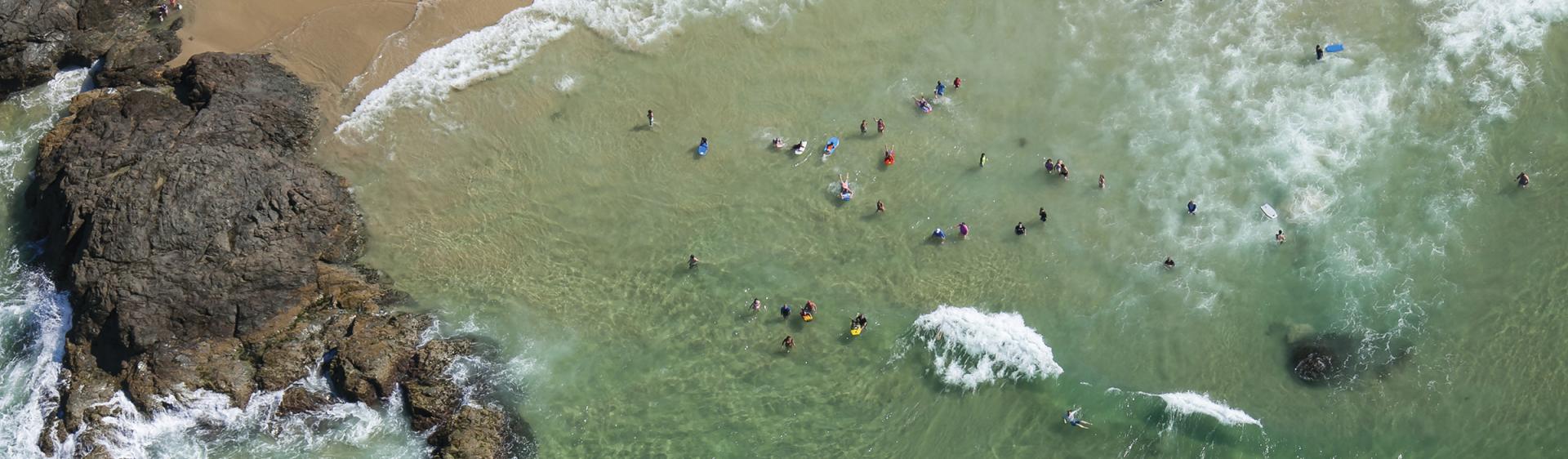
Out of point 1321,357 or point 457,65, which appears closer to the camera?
point 1321,357

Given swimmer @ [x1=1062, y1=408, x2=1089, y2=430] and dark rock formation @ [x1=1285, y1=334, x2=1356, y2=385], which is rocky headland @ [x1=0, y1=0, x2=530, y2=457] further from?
dark rock formation @ [x1=1285, y1=334, x2=1356, y2=385]

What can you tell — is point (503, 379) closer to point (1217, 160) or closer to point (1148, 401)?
point (1148, 401)

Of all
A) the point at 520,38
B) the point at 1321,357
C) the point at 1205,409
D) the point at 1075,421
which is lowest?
the point at 1075,421

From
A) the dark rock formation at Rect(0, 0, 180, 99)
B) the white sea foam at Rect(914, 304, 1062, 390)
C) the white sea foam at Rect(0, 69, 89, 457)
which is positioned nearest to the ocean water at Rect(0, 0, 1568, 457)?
the white sea foam at Rect(914, 304, 1062, 390)

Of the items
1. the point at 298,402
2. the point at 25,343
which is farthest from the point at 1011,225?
the point at 25,343

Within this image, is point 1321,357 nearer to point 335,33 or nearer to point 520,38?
point 520,38

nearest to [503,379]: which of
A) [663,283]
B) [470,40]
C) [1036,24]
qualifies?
[663,283]
